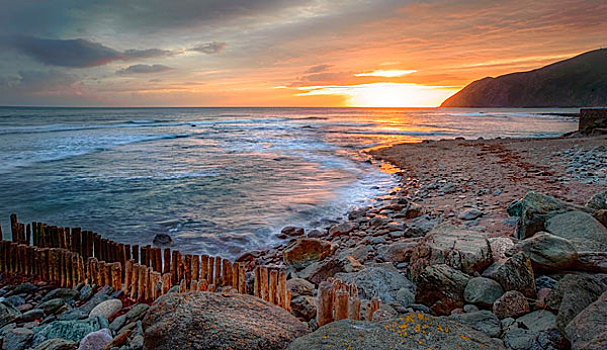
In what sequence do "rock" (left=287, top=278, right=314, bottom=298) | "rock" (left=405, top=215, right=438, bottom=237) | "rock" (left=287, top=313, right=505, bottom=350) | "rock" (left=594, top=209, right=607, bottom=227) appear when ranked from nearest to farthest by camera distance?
1. "rock" (left=287, top=313, right=505, bottom=350)
2. "rock" (left=287, top=278, right=314, bottom=298)
3. "rock" (left=594, top=209, right=607, bottom=227)
4. "rock" (left=405, top=215, right=438, bottom=237)

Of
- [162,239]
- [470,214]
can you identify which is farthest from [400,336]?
[162,239]

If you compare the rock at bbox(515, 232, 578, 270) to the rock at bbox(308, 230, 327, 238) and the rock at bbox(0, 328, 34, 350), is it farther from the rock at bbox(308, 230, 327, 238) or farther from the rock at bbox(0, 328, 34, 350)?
the rock at bbox(0, 328, 34, 350)

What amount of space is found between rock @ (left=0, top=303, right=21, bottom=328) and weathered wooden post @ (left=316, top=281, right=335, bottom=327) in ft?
14.4

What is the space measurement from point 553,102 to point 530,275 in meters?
222

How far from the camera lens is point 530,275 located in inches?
154

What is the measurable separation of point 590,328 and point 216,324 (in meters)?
2.78

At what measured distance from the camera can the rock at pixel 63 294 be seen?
5.41m

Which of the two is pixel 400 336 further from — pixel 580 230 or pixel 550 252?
pixel 580 230

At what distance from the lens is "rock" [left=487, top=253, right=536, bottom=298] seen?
3.85 meters

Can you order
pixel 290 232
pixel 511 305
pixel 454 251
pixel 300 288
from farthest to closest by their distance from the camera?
pixel 290 232
pixel 300 288
pixel 454 251
pixel 511 305

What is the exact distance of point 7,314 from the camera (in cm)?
477

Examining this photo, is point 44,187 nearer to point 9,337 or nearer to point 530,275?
point 9,337

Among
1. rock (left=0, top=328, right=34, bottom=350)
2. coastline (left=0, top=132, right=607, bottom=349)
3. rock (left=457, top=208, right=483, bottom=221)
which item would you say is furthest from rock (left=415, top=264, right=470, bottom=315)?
rock (left=0, top=328, right=34, bottom=350)

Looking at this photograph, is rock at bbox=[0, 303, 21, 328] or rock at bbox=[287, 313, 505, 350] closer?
rock at bbox=[287, 313, 505, 350]
